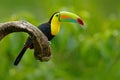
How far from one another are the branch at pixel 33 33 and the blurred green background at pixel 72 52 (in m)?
1.11

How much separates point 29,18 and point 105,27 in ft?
2.22

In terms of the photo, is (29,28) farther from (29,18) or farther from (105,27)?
(105,27)

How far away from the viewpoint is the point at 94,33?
409 centimetres

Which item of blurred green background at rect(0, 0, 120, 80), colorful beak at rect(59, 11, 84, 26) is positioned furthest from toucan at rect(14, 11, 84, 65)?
blurred green background at rect(0, 0, 120, 80)

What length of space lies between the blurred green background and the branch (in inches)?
43.7

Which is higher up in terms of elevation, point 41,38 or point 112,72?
point 41,38

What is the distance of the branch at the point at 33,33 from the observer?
237 cm

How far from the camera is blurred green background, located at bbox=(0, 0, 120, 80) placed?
12.1ft

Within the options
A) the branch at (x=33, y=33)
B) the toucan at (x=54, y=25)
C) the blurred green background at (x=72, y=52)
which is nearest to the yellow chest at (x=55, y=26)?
the toucan at (x=54, y=25)

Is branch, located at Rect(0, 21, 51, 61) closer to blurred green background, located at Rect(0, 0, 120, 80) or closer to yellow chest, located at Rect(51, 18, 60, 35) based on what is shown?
yellow chest, located at Rect(51, 18, 60, 35)

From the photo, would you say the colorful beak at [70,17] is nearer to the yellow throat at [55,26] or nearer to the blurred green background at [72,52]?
the yellow throat at [55,26]

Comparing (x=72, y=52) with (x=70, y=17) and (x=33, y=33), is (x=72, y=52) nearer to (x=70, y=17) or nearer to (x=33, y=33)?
(x=70, y=17)

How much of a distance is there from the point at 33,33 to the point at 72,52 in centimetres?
161

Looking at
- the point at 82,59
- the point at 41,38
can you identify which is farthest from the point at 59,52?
the point at 41,38
